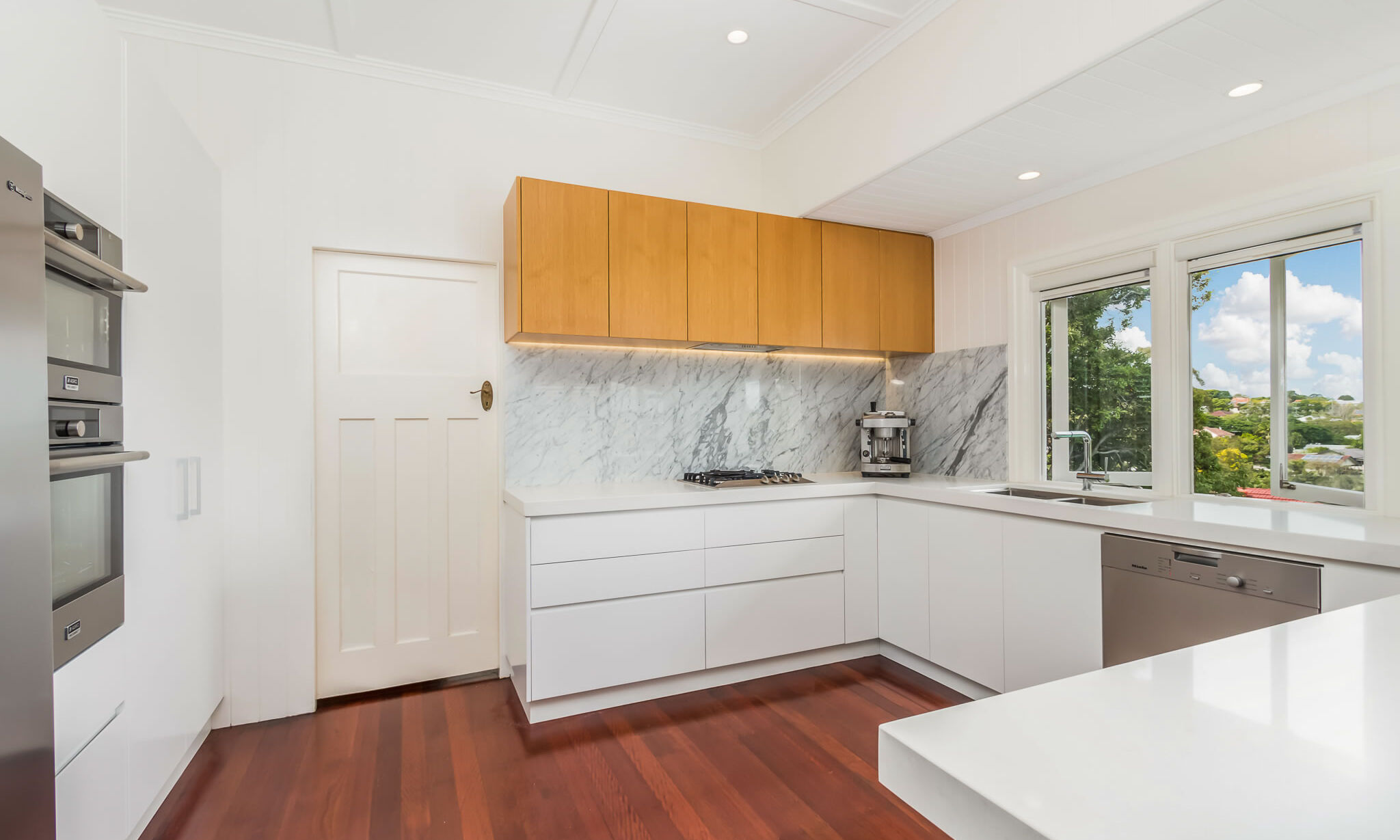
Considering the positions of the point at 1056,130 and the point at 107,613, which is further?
the point at 1056,130

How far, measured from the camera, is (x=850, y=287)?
11.2ft

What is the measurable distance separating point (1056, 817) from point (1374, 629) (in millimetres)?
640

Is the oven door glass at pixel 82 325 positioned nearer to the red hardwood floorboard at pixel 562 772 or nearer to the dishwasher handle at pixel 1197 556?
the red hardwood floorboard at pixel 562 772

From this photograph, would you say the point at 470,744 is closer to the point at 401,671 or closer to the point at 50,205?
the point at 401,671

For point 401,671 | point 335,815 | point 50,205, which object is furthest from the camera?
point 401,671

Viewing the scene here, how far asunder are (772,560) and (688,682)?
64 cm

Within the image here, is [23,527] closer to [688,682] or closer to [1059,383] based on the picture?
[688,682]

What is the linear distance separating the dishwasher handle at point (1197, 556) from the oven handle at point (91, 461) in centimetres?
277

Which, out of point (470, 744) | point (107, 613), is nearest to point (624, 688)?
point (470, 744)

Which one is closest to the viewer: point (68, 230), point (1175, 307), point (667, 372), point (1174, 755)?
point (1174, 755)

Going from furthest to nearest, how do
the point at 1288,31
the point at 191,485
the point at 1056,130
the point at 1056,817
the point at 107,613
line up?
the point at 1056,130
the point at 191,485
the point at 1288,31
the point at 107,613
the point at 1056,817

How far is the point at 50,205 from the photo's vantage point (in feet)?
4.33

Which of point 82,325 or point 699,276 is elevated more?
point 699,276

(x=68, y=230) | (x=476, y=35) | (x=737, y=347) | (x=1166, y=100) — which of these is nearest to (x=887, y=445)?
(x=737, y=347)
